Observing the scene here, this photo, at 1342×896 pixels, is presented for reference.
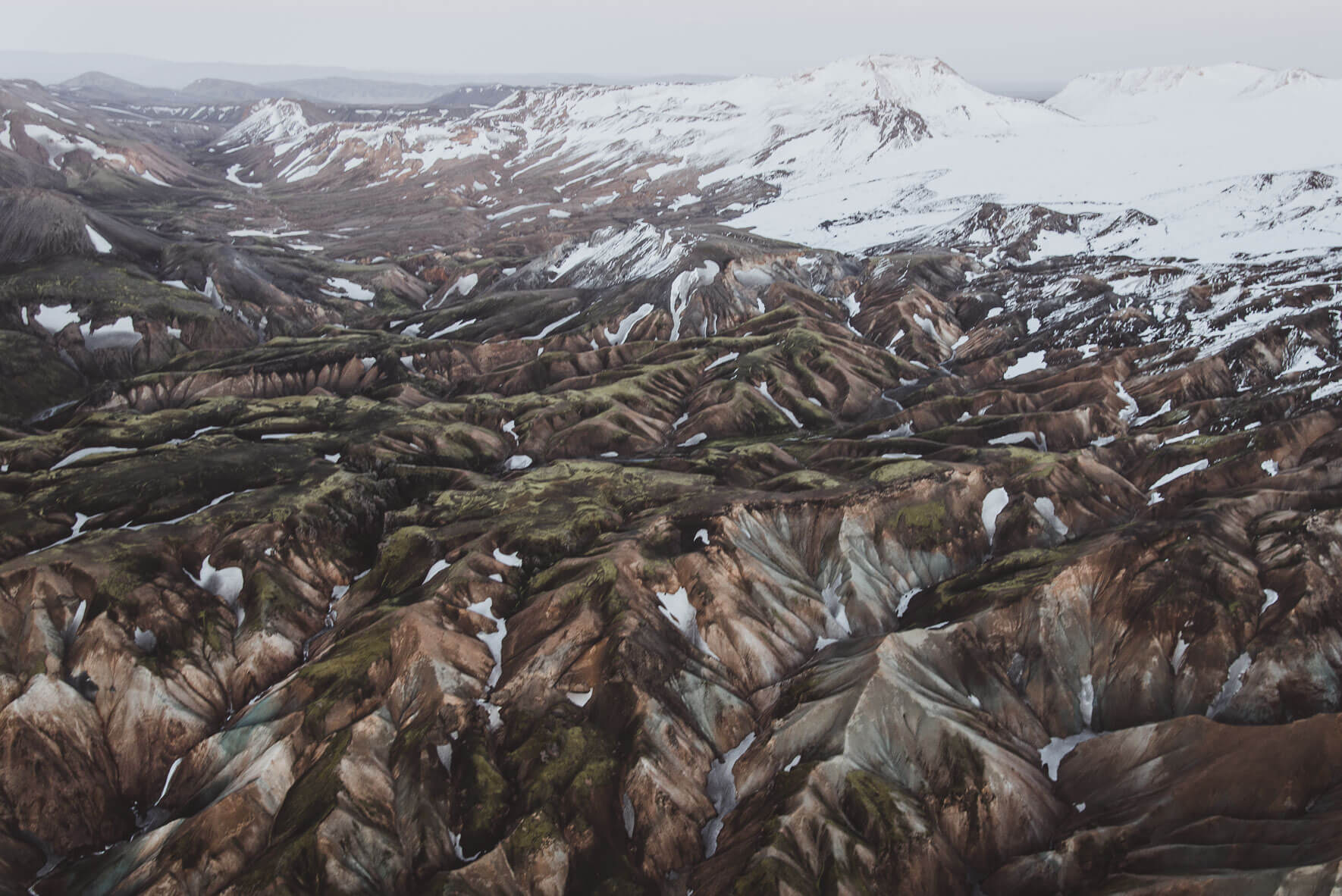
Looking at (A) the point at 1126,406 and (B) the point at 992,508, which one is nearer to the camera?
(B) the point at 992,508

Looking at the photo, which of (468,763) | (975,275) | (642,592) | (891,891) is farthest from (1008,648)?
(975,275)

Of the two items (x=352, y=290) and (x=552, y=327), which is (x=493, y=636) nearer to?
(x=552, y=327)

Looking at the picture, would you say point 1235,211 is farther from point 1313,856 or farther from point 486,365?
point 1313,856

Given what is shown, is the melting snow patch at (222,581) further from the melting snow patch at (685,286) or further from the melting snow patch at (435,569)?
→ the melting snow patch at (685,286)

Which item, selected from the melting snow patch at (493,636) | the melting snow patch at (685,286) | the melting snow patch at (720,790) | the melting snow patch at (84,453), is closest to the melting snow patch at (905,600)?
the melting snow patch at (720,790)

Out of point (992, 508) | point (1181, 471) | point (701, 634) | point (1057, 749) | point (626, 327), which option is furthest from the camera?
point (626, 327)

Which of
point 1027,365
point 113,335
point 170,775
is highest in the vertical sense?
point 1027,365

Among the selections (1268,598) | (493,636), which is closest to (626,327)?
(493,636)

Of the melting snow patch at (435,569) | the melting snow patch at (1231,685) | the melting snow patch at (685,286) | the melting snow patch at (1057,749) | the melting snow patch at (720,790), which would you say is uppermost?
the melting snow patch at (685,286)
